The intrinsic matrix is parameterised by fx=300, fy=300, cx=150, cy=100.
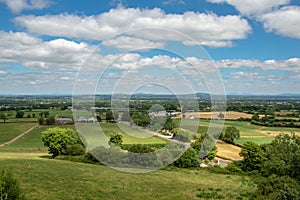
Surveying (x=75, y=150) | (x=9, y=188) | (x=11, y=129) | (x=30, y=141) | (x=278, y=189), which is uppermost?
(x=9, y=188)

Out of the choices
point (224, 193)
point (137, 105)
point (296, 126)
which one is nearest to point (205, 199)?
point (224, 193)

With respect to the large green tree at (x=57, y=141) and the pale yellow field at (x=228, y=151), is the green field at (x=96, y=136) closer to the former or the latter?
the large green tree at (x=57, y=141)

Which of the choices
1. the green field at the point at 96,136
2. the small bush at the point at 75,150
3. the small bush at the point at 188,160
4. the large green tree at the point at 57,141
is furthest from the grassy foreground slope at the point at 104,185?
the large green tree at the point at 57,141

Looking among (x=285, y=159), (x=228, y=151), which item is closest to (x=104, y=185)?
(x=285, y=159)

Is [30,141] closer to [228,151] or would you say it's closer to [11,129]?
[11,129]

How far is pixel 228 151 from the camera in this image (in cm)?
5978

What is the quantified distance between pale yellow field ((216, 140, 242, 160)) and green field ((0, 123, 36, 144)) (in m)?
48.7

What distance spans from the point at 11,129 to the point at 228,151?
60.5m

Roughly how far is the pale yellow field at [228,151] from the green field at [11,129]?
160ft

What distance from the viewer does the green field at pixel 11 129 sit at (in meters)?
74.6

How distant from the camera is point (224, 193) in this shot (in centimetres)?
2355

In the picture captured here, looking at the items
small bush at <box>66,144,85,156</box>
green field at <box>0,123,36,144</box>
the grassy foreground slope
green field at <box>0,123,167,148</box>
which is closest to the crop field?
green field at <box>0,123,167,148</box>

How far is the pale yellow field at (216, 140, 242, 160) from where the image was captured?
5488 centimetres

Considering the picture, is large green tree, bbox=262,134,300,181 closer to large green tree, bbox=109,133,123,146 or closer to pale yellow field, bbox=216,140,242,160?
large green tree, bbox=109,133,123,146
